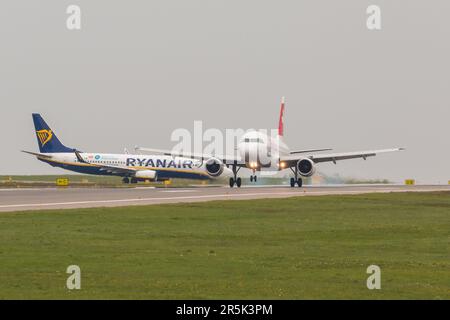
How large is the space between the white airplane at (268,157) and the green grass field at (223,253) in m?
39.2

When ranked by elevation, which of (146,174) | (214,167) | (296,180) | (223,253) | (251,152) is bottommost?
(223,253)

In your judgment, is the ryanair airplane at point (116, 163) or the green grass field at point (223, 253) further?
the ryanair airplane at point (116, 163)

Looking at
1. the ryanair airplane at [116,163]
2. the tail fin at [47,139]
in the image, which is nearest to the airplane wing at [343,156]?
the ryanair airplane at [116,163]

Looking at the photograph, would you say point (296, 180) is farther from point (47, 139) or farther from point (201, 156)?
point (47, 139)

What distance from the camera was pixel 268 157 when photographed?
88062 mm

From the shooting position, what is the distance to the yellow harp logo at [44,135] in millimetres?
126938

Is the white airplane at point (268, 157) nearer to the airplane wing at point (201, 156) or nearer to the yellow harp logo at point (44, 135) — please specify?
the airplane wing at point (201, 156)

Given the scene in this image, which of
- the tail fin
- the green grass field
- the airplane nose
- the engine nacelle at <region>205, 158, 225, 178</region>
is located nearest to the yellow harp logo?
the tail fin

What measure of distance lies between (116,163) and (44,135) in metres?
14.2

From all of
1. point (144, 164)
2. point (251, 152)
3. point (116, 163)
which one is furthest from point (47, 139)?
point (251, 152)

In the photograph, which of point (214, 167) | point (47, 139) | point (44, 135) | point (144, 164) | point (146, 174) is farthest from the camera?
point (47, 139)

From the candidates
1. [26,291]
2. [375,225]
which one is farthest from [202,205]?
[26,291]
